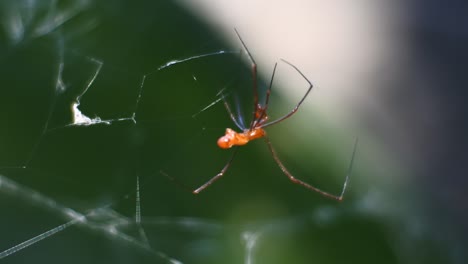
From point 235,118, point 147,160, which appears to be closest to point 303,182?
point 235,118

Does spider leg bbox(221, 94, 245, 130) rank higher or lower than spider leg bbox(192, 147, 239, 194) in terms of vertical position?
higher

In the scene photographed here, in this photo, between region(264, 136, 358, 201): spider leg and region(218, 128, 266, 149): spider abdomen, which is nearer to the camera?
region(218, 128, 266, 149): spider abdomen

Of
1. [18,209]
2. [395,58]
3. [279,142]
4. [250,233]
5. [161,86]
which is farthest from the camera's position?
[395,58]

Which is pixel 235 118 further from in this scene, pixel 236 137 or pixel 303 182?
pixel 303 182

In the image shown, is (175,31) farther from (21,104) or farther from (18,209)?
(18,209)

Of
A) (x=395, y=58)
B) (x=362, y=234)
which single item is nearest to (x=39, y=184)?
(x=362, y=234)

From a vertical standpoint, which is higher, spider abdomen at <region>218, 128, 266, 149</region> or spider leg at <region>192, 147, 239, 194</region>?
spider abdomen at <region>218, 128, 266, 149</region>

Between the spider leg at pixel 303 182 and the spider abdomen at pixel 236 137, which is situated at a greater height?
the spider abdomen at pixel 236 137

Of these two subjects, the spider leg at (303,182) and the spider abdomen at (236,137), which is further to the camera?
the spider leg at (303,182)
